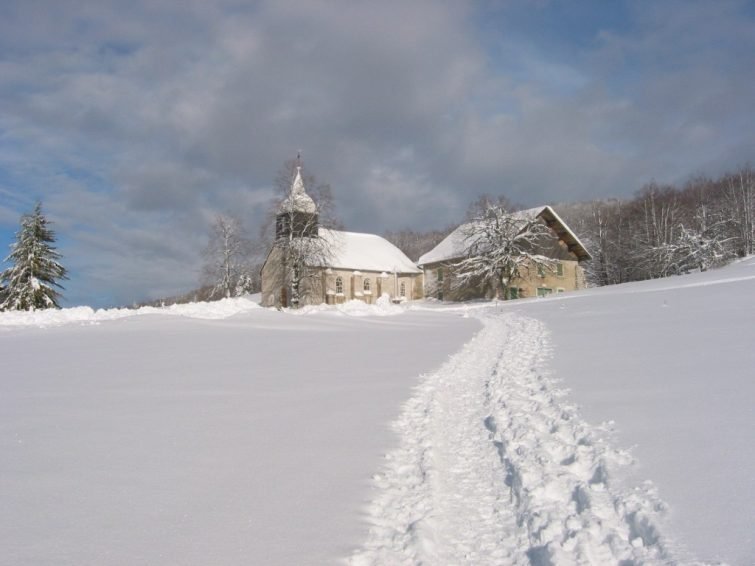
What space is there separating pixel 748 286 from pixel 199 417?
82.5 ft

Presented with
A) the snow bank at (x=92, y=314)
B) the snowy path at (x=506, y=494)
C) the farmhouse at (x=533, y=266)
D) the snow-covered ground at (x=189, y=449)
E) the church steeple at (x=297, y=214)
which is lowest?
the snowy path at (x=506, y=494)

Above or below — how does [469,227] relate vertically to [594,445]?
above

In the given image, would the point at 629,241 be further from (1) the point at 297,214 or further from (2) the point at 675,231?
(1) the point at 297,214

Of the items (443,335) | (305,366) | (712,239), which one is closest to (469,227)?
(712,239)

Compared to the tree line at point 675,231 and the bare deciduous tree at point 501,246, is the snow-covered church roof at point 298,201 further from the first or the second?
the tree line at point 675,231

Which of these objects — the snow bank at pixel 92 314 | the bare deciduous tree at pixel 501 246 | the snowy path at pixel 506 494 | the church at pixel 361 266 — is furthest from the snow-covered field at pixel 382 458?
the bare deciduous tree at pixel 501 246

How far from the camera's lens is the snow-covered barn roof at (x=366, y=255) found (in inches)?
1997

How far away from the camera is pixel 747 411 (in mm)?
6445

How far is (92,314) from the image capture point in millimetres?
21688

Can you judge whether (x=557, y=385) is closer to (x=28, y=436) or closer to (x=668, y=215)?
(x=28, y=436)

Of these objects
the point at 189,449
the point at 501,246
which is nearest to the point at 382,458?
the point at 189,449

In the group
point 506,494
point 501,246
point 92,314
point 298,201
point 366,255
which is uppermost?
point 298,201

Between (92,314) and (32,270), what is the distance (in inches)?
825

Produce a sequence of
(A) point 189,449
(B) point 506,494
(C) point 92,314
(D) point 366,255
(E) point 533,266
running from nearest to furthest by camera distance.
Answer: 1. (B) point 506,494
2. (A) point 189,449
3. (C) point 92,314
4. (E) point 533,266
5. (D) point 366,255
